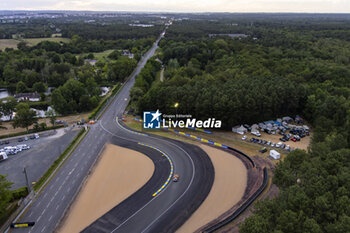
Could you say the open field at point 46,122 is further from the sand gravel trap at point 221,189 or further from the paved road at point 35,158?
the sand gravel trap at point 221,189

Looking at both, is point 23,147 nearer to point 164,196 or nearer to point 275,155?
point 164,196

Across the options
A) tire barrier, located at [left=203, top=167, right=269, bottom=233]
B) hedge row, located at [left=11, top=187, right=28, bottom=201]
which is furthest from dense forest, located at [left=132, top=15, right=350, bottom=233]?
hedge row, located at [left=11, top=187, right=28, bottom=201]

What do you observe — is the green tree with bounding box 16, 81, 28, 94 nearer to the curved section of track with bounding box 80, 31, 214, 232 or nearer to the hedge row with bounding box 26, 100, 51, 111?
the hedge row with bounding box 26, 100, 51, 111

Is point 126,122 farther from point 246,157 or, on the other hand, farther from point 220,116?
point 246,157

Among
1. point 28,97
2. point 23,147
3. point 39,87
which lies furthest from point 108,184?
point 39,87

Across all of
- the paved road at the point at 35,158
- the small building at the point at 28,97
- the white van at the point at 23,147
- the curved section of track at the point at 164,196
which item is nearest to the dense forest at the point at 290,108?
the curved section of track at the point at 164,196
